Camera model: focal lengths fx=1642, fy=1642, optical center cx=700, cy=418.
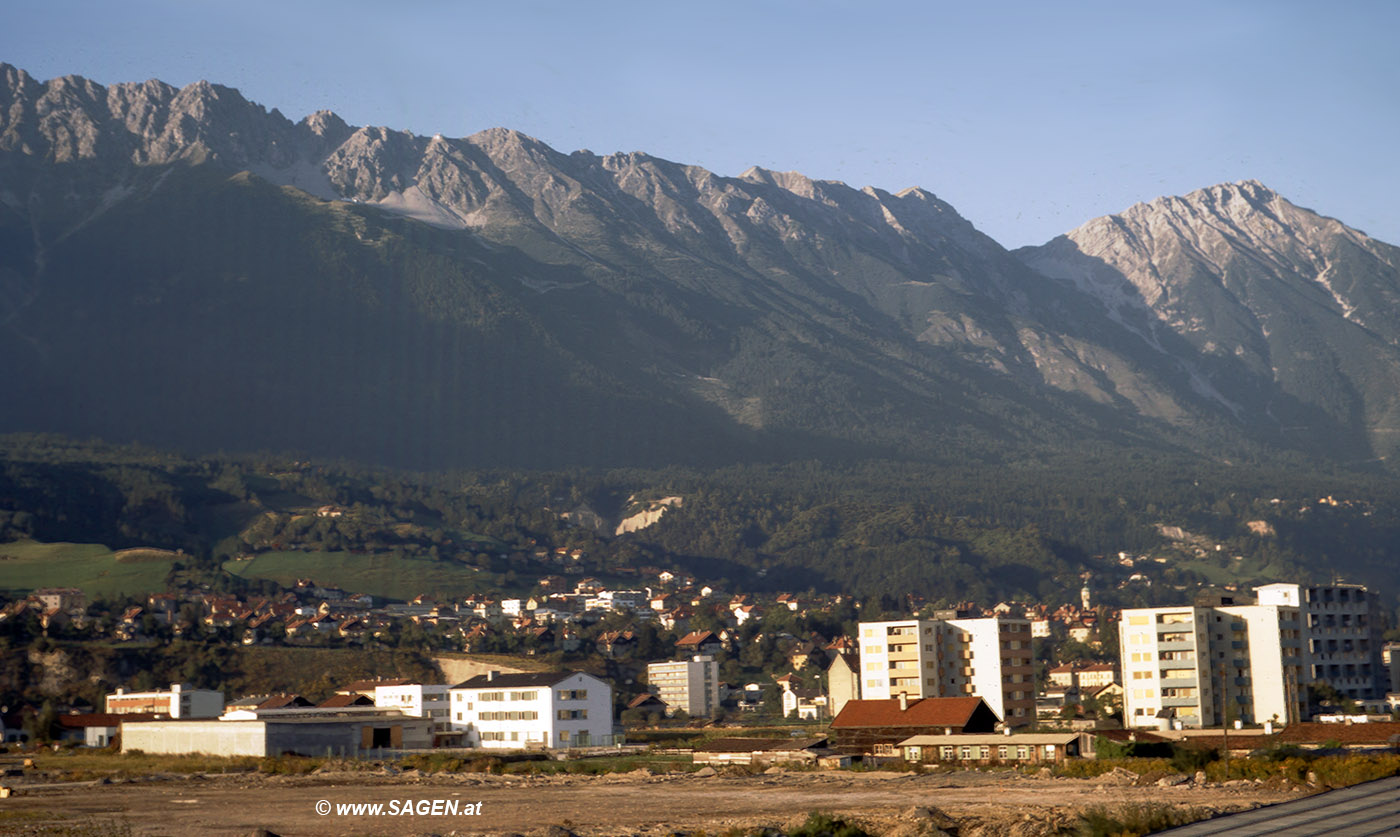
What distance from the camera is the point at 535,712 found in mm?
Result: 85750

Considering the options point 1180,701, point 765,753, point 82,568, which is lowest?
point 765,753

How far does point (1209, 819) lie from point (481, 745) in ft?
175

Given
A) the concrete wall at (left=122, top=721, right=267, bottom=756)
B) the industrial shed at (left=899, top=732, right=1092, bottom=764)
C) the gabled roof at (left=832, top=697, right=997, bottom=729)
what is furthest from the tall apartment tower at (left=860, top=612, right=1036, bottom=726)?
the concrete wall at (left=122, top=721, right=267, bottom=756)

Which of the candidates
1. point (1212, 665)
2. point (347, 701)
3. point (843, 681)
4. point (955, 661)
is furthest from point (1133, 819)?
point (843, 681)

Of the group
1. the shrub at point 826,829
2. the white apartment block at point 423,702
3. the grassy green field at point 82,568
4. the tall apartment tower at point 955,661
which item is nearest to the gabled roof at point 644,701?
the white apartment block at point 423,702

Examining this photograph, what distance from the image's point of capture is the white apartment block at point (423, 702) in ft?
292

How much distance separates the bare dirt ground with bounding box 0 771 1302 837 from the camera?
1693 inches

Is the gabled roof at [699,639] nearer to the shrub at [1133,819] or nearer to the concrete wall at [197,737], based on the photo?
the concrete wall at [197,737]

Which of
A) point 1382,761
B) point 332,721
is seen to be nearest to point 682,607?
point 332,721

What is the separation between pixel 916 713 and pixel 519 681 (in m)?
24.1

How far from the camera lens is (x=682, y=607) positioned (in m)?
194

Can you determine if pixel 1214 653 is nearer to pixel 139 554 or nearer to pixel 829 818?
pixel 829 818

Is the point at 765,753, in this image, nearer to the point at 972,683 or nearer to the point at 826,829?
the point at 972,683

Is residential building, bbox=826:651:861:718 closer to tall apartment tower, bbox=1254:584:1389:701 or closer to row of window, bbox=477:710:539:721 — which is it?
row of window, bbox=477:710:539:721
